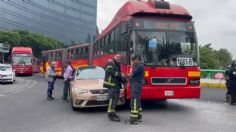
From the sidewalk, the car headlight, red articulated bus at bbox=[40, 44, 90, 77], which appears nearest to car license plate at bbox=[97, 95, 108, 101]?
the car headlight

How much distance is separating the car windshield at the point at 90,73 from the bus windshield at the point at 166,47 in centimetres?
218

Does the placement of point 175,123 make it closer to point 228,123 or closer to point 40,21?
point 228,123

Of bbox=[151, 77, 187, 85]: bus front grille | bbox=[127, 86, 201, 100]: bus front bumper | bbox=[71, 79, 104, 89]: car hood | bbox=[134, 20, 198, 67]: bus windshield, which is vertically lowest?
bbox=[127, 86, 201, 100]: bus front bumper

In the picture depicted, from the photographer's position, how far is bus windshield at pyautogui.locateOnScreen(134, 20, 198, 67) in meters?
11.4

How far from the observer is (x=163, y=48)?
11.5 meters

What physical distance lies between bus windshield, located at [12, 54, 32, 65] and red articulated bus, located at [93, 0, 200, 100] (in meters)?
30.8

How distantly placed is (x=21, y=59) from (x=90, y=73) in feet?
97.2

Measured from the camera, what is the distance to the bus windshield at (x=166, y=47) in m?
11.4

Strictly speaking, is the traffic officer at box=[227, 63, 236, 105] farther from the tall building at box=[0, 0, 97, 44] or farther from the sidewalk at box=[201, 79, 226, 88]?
the tall building at box=[0, 0, 97, 44]

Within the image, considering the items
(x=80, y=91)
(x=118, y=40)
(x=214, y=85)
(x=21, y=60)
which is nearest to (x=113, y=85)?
(x=80, y=91)

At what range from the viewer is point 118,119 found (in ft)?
31.7

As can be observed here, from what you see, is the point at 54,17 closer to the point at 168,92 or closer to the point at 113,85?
the point at 168,92

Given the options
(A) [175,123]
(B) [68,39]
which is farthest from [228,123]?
(B) [68,39]

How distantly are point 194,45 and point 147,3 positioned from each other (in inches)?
85.0
